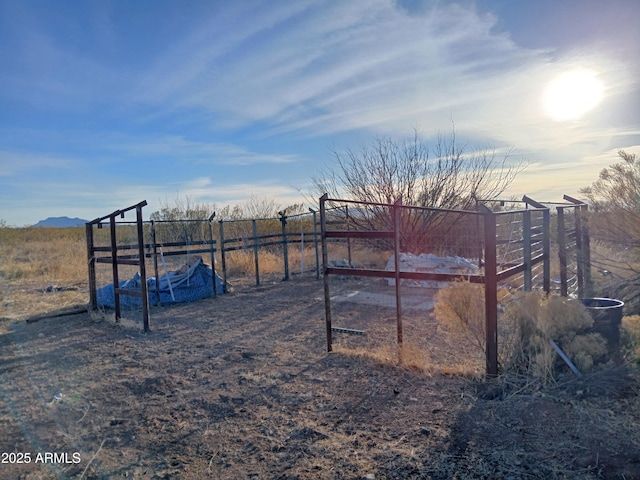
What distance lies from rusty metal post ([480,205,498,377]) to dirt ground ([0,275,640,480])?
249mm

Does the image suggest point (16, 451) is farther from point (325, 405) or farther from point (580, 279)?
point (580, 279)

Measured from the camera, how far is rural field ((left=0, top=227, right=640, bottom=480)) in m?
2.85

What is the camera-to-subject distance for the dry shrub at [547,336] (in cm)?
373

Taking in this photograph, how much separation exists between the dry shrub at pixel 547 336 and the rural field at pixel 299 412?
0.46 feet

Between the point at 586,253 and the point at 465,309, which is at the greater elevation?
the point at 586,253

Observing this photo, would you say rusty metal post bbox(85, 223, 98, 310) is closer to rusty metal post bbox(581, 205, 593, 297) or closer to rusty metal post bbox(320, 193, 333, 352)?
Answer: rusty metal post bbox(320, 193, 333, 352)

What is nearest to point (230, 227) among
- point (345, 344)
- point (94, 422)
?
point (345, 344)

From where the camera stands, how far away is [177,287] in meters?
9.70

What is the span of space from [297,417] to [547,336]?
2274mm

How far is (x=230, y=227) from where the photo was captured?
19672 mm

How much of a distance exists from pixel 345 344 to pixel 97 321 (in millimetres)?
4765

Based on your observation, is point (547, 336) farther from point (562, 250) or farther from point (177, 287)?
point (177, 287)

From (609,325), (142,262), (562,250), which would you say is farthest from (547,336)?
(142,262)

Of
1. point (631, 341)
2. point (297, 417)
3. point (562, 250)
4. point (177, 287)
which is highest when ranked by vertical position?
point (562, 250)
